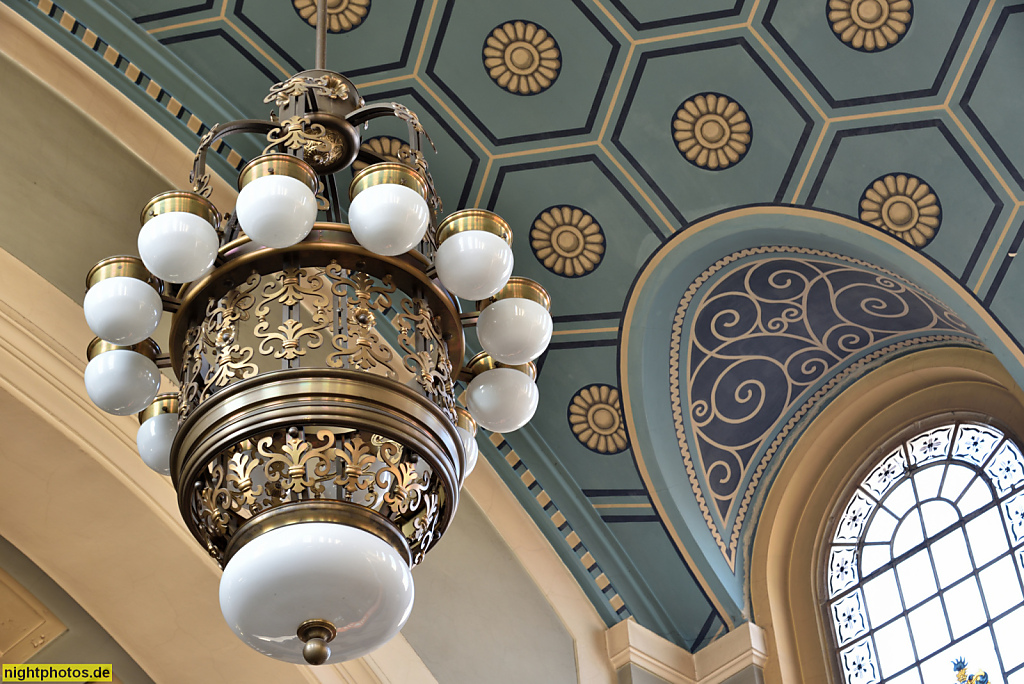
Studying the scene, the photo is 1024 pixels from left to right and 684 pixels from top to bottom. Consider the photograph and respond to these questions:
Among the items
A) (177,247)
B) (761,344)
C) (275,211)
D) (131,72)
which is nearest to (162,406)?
(177,247)

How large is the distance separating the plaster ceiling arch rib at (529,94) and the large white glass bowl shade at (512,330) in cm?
237

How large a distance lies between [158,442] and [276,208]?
75cm

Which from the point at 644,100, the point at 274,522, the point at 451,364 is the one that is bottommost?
the point at 274,522

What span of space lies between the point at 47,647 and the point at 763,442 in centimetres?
351

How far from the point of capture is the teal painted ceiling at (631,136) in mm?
4434

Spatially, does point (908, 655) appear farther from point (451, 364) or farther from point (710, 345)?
point (451, 364)

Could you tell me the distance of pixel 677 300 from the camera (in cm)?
531

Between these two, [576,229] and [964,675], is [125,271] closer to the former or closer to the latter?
[576,229]

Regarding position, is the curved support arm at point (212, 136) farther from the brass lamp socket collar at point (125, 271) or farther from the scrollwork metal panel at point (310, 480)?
the scrollwork metal panel at point (310, 480)

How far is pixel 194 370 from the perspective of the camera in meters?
2.59

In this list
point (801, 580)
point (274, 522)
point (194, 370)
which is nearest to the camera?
point (274, 522)

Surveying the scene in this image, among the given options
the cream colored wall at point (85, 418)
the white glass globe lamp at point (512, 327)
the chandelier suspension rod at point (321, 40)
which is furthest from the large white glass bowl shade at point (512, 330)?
the cream colored wall at point (85, 418)

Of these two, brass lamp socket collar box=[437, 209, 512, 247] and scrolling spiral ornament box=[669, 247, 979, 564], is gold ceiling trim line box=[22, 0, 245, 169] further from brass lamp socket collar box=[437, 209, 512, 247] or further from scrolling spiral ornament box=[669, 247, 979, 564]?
brass lamp socket collar box=[437, 209, 512, 247]

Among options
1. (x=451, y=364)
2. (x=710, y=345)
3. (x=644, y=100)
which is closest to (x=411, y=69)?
(x=644, y=100)
